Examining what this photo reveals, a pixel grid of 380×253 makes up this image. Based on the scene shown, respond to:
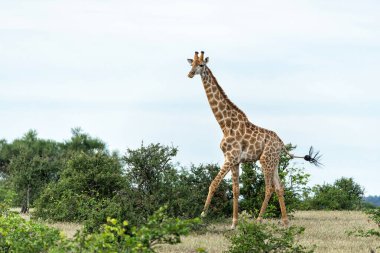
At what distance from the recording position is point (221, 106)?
19547 mm

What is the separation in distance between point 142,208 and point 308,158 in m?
5.49

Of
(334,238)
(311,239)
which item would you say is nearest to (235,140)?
(311,239)

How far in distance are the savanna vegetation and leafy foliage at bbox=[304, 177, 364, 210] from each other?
2313 millimetres

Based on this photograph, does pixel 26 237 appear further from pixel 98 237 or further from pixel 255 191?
pixel 255 191

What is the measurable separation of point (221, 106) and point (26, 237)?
853 centimetres

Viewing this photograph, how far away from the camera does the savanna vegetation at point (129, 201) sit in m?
11.7

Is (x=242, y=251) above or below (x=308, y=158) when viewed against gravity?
below

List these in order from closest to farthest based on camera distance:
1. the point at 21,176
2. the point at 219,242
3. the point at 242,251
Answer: the point at 242,251
the point at 219,242
the point at 21,176

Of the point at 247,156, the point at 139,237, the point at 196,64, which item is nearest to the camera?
the point at 139,237

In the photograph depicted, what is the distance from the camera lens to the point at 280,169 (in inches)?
1013

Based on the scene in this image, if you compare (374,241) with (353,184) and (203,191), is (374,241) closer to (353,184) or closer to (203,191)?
(203,191)

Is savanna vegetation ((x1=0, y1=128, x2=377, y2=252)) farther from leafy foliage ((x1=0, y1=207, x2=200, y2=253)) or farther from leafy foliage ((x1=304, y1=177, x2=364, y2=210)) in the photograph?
leafy foliage ((x1=304, y1=177, x2=364, y2=210))

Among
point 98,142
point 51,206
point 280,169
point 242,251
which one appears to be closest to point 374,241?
point 242,251

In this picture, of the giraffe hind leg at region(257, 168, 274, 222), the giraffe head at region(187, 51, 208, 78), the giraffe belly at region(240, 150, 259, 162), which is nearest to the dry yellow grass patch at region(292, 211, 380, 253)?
the giraffe hind leg at region(257, 168, 274, 222)
